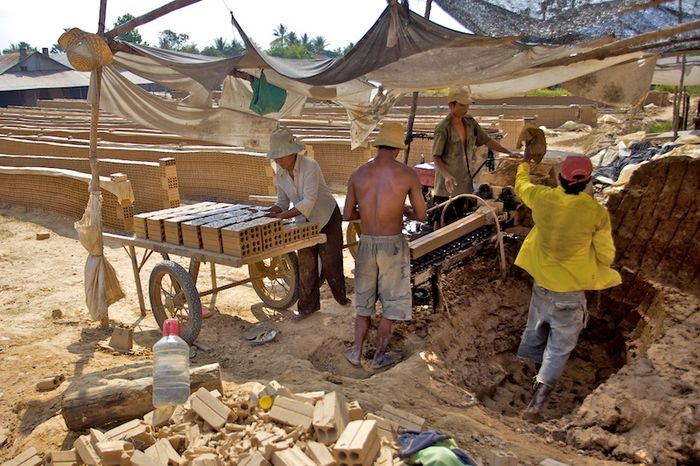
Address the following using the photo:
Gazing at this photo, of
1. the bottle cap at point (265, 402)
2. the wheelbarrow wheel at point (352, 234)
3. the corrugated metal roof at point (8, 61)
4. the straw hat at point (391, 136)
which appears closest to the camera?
the bottle cap at point (265, 402)

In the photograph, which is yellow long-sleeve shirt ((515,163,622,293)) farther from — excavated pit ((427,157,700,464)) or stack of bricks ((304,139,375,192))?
stack of bricks ((304,139,375,192))

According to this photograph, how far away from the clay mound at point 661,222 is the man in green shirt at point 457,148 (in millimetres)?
1337

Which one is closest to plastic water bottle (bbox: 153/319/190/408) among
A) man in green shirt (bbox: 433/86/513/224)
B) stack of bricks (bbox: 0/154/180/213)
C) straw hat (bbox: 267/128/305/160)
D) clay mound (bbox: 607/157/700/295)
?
straw hat (bbox: 267/128/305/160)

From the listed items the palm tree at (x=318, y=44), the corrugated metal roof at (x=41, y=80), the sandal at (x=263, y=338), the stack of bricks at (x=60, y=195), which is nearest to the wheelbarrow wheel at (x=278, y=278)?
the sandal at (x=263, y=338)

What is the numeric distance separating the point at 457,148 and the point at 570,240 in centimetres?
215

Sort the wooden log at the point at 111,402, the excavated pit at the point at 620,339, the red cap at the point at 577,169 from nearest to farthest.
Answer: the wooden log at the point at 111,402
the excavated pit at the point at 620,339
the red cap at the point at 577,169

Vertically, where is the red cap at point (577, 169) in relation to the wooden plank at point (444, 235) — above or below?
Result: above

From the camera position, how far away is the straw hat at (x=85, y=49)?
4734mm

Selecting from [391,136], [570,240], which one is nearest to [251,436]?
[391,136]

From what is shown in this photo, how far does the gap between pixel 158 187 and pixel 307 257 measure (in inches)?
195

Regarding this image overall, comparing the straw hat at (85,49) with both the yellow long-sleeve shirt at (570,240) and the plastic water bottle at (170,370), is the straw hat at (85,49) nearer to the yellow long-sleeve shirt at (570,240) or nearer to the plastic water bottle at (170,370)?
the plastic water bottle at (170,370)

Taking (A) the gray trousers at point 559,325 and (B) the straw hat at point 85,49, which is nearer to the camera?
(A) the gray trousers at point 559,325

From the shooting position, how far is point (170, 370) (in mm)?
3598

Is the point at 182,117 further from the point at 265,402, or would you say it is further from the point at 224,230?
the point at 265,402
